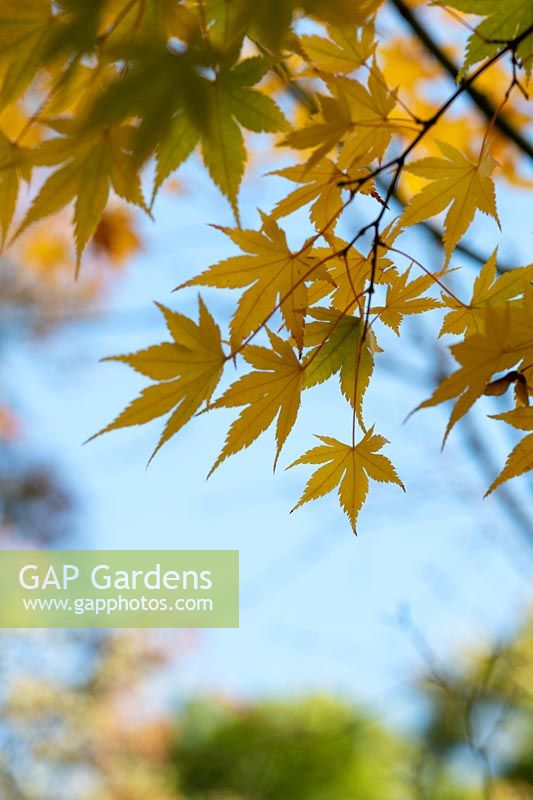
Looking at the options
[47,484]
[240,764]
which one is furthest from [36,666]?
[240,764]

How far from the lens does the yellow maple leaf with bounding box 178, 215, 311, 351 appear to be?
0.52 meters

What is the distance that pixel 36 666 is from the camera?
23.5ft

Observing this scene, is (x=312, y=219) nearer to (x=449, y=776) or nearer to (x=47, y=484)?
(x=47, y=484)

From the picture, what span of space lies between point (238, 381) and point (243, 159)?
145mm

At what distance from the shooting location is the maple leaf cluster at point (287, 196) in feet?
1.47

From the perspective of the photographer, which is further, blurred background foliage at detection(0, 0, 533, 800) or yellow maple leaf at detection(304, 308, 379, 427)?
blurred background foliage at detection(0, 0, 533, 800)

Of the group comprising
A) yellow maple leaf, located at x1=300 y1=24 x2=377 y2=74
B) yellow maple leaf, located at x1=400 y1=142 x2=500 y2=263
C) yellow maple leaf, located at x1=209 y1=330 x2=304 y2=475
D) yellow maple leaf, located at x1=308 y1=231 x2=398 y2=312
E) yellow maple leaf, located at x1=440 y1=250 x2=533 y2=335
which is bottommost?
yellow maple leaf, located at x1=209 y1=330 x2=304 y2=475

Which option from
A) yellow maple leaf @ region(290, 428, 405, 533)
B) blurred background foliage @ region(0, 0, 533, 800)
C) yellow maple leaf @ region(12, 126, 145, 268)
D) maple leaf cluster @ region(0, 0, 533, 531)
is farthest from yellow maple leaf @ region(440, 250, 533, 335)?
blurred background foliage @ region(0, 0, 533, 800)

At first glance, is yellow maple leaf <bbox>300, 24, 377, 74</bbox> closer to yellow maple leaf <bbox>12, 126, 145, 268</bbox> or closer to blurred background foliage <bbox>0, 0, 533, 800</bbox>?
yellow maple leaf <bbox>12, 126, 145, 268</bbox>

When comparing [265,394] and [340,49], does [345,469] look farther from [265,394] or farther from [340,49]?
[340,49]

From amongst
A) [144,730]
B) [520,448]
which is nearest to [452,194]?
[520,448]

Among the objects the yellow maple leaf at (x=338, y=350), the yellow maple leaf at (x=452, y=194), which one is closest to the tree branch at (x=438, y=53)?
the yellow maple leaf at (x=452, y=194)

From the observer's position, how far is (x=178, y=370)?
493 mm

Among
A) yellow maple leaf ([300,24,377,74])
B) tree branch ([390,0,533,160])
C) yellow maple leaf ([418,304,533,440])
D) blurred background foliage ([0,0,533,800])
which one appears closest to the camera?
yellow maple leaf ([418,304,533,440])
